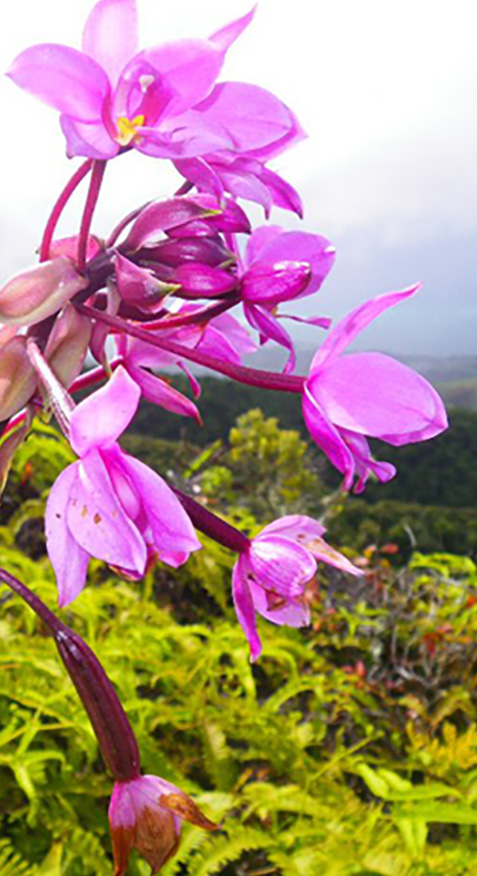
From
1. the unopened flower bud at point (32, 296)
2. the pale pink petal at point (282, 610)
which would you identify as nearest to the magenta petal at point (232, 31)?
the unopened flower bud at point (32, 296)

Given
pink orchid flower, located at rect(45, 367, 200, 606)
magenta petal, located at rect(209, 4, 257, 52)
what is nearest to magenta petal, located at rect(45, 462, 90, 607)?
pink orchid flower, located at rect(45, 367, 200, 606)

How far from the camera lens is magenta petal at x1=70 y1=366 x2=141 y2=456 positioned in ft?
1.89

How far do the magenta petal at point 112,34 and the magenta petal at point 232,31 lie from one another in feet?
0.21

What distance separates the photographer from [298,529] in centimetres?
76

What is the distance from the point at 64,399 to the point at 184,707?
107 cm

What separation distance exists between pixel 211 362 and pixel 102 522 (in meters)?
0.16

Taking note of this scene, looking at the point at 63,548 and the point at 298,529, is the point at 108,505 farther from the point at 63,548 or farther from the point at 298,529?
the point at 298,529

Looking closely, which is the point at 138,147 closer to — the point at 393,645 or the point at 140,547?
the point at 140,547

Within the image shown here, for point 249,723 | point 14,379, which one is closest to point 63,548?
point 14,379

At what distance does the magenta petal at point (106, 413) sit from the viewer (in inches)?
22.7

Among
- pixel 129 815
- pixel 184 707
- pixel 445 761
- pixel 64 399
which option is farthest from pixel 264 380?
pixel 445 761

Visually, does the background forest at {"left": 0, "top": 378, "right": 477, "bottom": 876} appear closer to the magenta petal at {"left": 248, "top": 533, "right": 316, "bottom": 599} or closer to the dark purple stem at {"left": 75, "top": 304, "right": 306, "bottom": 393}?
the magenta petal at {"left": 248, "top": 533, "right": 316, "bottom": 599}

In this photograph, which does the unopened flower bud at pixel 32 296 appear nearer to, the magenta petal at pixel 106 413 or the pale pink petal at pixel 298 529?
the magenta petal at pixel 106 413

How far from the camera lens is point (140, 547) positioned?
57cm
